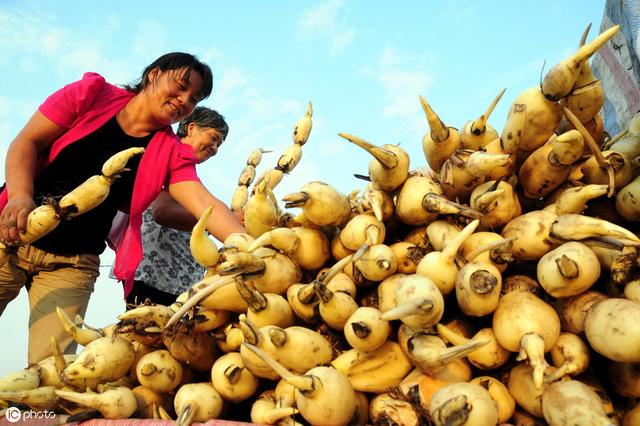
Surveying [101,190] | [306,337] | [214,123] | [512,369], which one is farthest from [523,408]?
[214,123]

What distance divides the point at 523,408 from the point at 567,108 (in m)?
0.97

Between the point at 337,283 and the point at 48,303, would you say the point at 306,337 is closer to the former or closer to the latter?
the point at 337,283

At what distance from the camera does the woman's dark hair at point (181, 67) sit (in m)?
2.91

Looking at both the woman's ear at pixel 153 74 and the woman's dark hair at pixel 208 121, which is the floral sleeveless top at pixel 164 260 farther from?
the woman's ear at pixel 153 74

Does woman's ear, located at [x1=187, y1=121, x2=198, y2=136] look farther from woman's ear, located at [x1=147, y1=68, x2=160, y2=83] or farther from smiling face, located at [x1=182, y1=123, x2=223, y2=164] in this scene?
woman's ear, located at [x1=147, y1=68, x2=160, y2=83]

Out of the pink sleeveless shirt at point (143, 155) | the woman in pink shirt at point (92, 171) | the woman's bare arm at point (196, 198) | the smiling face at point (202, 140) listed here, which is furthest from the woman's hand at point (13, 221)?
the smiling face at point (202, 140)

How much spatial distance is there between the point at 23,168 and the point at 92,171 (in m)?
0.38

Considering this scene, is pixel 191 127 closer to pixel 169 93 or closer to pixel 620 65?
pixel 169 93

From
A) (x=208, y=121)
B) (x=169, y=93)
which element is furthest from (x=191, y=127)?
(x=169, y=93)

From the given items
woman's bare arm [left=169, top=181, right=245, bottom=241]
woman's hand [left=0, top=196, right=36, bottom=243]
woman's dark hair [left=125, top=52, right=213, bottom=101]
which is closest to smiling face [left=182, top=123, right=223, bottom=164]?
woman's dark hair [left=125, top=52, right=213, bottom=101]

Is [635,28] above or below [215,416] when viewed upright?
above

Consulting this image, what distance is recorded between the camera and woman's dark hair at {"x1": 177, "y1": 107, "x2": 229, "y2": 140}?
3965 millimetres

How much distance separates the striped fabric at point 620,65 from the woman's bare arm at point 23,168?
312cm

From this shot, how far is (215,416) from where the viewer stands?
4.91 feet
